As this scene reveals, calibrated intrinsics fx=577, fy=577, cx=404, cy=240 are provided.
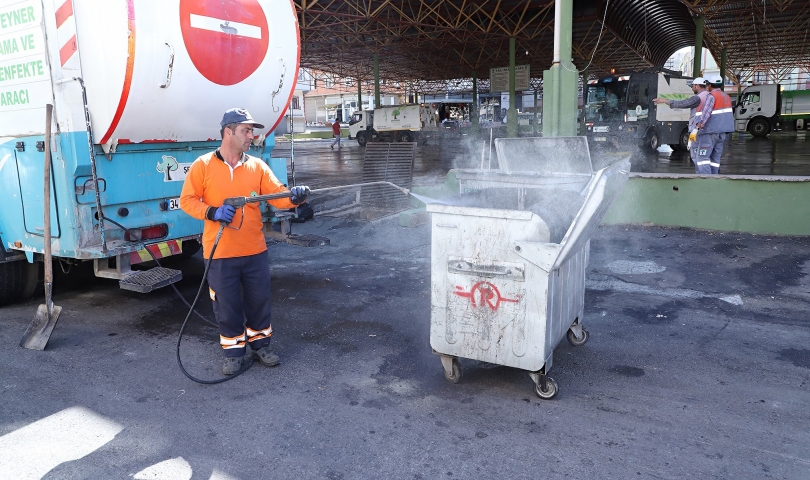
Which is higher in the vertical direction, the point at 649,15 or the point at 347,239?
the point at 649,15

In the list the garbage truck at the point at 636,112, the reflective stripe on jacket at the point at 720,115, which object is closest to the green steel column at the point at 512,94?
the garbage truck at the point at 636,112

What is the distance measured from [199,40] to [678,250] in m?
5.64

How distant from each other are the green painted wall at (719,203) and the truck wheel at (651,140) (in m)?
12.3

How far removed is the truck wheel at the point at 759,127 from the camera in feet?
91.9

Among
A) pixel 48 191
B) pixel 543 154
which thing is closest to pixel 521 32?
pixel 543 154

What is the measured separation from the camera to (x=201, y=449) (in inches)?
116

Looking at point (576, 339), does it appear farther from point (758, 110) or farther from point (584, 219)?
point (758, 110)

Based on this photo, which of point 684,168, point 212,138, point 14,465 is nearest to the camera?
point 14,465

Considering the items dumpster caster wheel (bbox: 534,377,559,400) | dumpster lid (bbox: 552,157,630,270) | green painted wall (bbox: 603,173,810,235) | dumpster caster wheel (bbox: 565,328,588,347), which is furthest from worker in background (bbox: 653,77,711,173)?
dumpster caster wheel (bbox: 534,377,559,400)

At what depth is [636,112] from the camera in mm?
18859

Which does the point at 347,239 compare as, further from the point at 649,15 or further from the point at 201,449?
the point at 649,15

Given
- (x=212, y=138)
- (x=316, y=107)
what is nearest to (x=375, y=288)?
(x=212, y=138)

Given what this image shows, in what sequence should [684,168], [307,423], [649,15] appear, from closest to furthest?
[307,423]
[684,168]
[649,15]

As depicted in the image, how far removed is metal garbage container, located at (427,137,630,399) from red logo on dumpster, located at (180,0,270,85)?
2.39 metres
